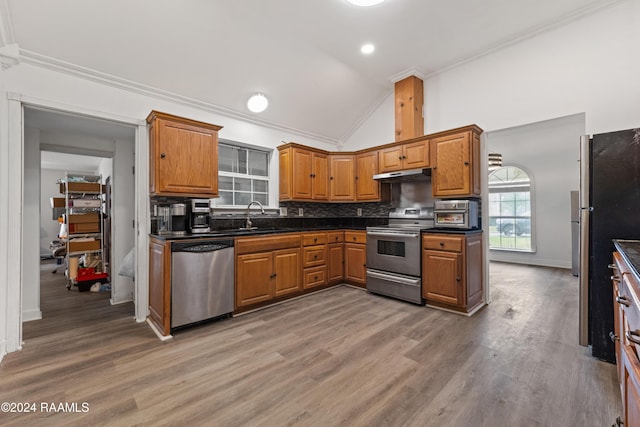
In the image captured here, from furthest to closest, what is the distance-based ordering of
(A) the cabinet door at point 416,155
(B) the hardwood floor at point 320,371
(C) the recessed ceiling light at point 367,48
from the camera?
1. (A) the cabinet door at point 416,155
2. (C) the recessed ceiling light at point 367,48
3. (B) the hardwood floor at point 320,371

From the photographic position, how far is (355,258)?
4.09 metres

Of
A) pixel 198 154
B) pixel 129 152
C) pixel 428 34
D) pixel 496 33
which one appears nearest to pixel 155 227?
pixel 198 154

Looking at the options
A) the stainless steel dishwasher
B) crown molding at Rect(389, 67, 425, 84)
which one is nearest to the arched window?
crown molding at Rect(389, 67, 425, 84)

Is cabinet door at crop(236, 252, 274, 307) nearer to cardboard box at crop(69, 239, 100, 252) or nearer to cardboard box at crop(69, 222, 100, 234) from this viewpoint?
cardboard box at crop(69, 239, 100, 252)

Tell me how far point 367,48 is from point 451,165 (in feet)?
5.76

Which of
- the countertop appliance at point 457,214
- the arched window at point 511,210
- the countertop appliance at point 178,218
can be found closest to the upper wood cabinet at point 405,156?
the countertop appliance at point 457,214

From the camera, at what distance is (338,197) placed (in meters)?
4.47

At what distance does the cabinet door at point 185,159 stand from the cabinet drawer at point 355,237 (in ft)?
6.60

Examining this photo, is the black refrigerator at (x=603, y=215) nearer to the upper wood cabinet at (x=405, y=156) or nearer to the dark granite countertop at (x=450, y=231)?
the dark granite countertop at (x=450, y=231)

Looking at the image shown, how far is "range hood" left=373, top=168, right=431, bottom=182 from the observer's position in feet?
11.7

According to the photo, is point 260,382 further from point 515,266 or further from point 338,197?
point 515,266

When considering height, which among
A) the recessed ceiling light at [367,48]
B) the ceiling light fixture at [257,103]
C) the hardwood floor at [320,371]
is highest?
the recessed ceiling light at [367,48]

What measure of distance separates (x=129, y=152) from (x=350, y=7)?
3395 millimetres

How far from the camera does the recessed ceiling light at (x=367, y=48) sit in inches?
129
